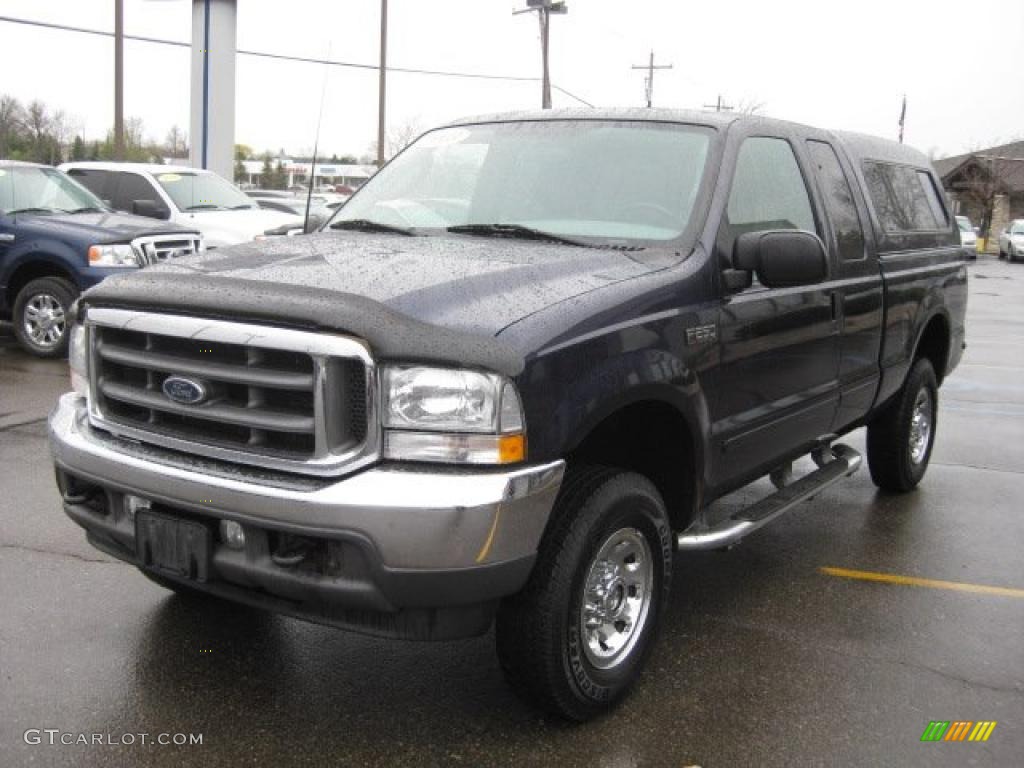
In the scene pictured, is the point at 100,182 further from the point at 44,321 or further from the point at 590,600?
the point at 590,600

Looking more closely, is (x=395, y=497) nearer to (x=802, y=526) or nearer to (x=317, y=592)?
(x=317, y=592)

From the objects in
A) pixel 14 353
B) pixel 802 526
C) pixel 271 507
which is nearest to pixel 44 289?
pixel 14 353

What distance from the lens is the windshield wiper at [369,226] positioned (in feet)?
14.1

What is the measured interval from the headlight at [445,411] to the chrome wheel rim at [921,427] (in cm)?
416

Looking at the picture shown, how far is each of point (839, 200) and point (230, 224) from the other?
32.0ft

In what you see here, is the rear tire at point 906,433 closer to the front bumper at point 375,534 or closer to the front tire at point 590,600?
the front tire at point 590,600

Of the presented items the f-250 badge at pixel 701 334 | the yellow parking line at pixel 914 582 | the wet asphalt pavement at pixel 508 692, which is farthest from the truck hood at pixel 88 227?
the f-250 badge at pixel 701 334

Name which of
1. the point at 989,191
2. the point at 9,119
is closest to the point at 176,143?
the point at 9,119

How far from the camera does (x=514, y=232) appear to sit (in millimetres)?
4047

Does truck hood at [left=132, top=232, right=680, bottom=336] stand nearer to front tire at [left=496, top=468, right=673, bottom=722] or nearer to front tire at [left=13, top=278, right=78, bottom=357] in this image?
front tire at [left=496, top=468, right=673, bottom=722]

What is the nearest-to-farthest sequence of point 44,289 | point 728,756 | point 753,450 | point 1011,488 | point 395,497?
point 395,497
point 728,756
point 753,450
point 1011,488
point 44,289

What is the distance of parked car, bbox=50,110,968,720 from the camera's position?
9.34 ft

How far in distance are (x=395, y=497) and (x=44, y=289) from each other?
334 inches

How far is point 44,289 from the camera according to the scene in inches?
396
